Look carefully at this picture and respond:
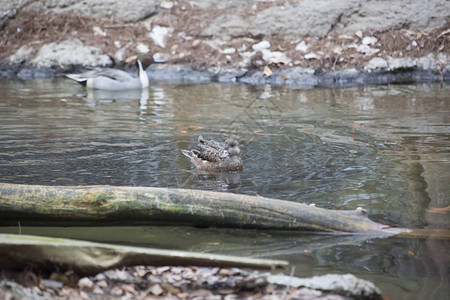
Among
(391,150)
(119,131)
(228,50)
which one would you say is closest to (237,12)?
(228,50)

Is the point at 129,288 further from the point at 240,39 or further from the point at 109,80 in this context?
the point at 240,39

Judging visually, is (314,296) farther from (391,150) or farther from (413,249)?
(391,150)

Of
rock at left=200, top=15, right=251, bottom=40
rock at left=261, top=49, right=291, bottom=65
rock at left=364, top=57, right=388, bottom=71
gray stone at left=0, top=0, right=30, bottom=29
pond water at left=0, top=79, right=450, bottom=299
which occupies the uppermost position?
gray stone at left=0, top=0, right=30, bottom=29

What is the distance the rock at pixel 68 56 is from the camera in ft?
53.0

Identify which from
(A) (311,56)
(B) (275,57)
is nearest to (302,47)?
(A) (311,56)

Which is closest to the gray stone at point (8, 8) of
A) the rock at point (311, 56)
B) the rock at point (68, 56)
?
the rock at point (68, 56)

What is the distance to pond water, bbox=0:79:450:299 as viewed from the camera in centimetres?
412

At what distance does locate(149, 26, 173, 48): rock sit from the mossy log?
12.9 m

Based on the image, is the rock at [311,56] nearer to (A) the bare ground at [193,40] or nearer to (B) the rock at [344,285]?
(A) the bare ground at [193,40]

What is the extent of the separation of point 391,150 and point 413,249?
3313mm

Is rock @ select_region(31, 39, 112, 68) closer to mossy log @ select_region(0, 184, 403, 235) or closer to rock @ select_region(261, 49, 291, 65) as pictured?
rock @ select_region(261, 49, 291, 65)

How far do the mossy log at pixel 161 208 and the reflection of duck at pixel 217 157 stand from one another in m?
2.25

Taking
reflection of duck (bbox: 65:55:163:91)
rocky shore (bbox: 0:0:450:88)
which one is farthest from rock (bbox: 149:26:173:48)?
reflection of duck (bbox: 65:55:163:91)

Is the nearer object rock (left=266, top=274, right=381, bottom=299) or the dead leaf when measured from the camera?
rock (left=266, top=274, right=381, bottom=299)
